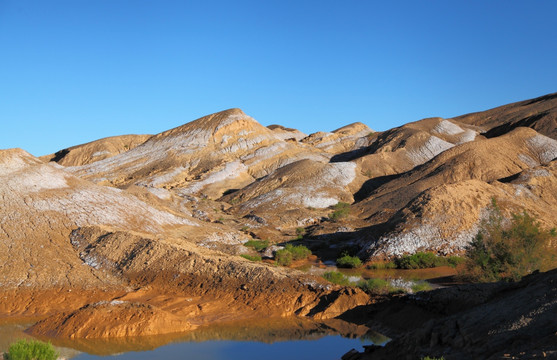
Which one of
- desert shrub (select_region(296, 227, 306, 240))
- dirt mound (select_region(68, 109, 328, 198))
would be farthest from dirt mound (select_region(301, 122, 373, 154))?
desert shrub (select_region(296, 227, 306, 240))

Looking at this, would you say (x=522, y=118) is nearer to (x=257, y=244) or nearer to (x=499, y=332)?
(x=257, y=244)

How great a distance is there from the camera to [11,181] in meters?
24.6

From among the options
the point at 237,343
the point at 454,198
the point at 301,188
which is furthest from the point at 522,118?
the point at 237,343

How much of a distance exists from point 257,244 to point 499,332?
70.6 ft

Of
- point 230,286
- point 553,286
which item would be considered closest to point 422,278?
point 230,286

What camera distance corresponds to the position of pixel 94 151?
9406cm

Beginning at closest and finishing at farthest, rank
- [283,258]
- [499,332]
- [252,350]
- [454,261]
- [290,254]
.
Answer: [499,332]
[252,350]
[454,261]
[283,258]
[290,254]

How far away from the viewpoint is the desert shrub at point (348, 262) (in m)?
25.2

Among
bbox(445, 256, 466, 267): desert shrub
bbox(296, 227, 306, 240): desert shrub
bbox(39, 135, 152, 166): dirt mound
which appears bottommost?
bbox(445, 256, 466, 267): desert shrub

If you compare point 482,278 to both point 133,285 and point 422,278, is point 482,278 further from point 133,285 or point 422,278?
point 133,285

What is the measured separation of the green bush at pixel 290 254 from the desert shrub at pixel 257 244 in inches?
73.4

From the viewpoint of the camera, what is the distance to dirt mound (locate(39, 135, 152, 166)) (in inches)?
3625

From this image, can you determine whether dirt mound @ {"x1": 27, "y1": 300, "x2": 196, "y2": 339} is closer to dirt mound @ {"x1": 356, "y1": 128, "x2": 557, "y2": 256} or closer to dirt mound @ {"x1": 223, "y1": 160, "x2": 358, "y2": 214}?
dirt mound @ {"x1": 356, "y1": 128, "x2": 557, "y2": 256}

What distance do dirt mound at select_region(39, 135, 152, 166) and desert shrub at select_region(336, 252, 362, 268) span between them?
7260 cm
